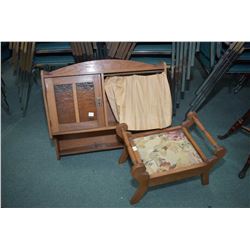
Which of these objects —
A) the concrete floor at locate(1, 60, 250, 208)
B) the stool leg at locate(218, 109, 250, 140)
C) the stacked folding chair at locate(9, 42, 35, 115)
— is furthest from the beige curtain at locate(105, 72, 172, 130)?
the stacked folding chair at locate(9, 42, 35, 115)

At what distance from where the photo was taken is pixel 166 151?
1517 millimetres

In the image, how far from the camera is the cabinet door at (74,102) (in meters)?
1.59

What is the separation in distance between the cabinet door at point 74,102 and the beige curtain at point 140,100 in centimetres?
9

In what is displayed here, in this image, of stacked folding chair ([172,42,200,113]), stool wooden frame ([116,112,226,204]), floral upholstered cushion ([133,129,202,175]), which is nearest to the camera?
stool wooden frame ([116,112,226,204])

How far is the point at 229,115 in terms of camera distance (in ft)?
7.34

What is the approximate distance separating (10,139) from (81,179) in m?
0.73

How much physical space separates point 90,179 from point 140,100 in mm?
598

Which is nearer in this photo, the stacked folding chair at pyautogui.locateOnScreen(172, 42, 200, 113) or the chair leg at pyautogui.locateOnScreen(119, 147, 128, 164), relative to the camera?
the chair leg at pyautogui.locateOnScreen(119, 147, 128, 164)

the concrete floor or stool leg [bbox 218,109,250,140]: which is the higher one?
stool leg [bbox 218,109,250,140]

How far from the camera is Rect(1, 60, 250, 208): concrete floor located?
156cm

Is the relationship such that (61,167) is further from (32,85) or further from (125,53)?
(32,85)

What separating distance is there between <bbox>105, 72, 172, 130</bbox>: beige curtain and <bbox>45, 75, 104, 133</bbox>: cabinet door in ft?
0.30

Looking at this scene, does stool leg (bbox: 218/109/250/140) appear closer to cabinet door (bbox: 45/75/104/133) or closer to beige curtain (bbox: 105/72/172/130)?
beige curtain (bbox: 105/72/172/130)

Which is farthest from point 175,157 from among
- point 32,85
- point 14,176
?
point 32,85
